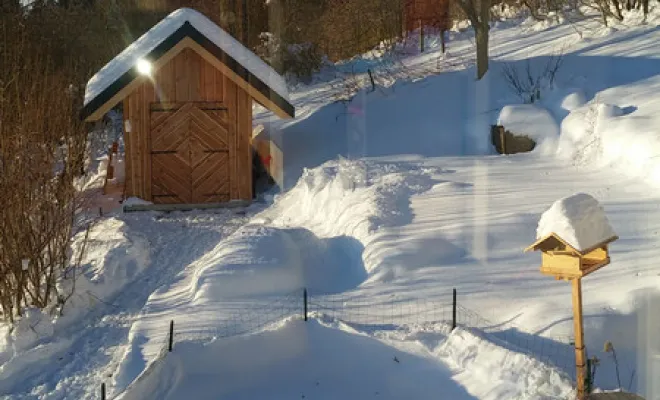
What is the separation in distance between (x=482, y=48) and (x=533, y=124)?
11.7 feet

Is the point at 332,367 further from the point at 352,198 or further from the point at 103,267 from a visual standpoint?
the point at 352,198

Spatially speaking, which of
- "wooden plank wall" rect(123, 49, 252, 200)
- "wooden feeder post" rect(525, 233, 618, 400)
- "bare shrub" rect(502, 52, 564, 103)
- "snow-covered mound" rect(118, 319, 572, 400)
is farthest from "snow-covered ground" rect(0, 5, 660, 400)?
"wooden plank wall" rect(123, 49, 252, 200)

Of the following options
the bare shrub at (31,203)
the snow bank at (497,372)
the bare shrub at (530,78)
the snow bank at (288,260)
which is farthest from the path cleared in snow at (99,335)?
the bare shrub at (530,78)

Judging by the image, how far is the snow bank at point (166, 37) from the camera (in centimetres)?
1327

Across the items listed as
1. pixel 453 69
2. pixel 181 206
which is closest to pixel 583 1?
pixel 453 69

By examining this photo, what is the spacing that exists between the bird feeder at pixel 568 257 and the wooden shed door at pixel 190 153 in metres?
9.74

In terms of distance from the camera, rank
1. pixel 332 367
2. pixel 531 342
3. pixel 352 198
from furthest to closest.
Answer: pixel 352 198 → pixel 332 367 → pixel 531 342

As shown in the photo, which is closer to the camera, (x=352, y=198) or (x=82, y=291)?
(x=82, y=291)

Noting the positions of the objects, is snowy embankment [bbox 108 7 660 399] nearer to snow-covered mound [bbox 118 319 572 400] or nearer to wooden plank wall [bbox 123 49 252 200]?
snow-covered mound [bbox 118 319 572 400]

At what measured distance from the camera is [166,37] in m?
13.2

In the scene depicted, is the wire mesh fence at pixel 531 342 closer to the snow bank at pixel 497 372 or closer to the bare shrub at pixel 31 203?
the snow bank at pixel 497 372

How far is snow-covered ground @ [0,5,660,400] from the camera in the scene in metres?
5.97

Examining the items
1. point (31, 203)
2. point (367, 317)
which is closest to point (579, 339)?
point (367, 317)

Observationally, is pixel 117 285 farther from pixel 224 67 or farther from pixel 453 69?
pixel 453 69
